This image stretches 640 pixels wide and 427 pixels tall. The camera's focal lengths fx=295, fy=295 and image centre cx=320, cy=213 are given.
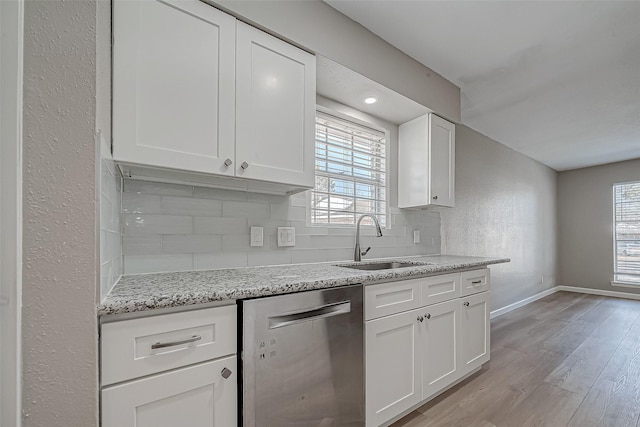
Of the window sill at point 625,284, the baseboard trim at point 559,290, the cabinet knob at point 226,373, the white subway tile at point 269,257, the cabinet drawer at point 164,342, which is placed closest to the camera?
the cabinet drawer at point 164,342

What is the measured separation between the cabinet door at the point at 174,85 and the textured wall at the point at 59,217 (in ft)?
1.12

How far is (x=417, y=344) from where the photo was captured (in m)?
1.73

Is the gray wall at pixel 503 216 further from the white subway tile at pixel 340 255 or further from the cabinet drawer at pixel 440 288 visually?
the white subway tile at pixel 340 255

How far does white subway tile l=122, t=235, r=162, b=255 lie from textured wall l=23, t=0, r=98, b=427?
2.06ft

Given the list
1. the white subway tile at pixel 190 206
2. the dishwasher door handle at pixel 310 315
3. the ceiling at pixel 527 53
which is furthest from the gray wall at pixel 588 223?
the white subway tile at pixel 190 206

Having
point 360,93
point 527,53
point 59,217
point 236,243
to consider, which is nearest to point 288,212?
point 236,243

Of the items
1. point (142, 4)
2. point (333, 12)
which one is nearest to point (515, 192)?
point (333, 12)

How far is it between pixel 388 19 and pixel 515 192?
382cm

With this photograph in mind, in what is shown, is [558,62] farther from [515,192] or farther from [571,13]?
[515,192]

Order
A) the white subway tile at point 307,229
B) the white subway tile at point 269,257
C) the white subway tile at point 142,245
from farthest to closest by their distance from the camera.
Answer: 1. the white subway tile at point 307,229
2. the white subway tile at point 269,257
3. the white subway tile at point 142,245

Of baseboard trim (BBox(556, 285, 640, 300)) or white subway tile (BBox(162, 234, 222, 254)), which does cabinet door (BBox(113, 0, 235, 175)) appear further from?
baseboard trim (BBox(556, 285, 640, 300))

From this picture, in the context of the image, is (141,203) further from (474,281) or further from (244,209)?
(474,281)

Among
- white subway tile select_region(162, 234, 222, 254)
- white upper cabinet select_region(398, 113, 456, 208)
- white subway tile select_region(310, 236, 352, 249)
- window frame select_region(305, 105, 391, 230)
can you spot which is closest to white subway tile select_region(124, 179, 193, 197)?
white subway tile select_region(162, 234, 222, 254)

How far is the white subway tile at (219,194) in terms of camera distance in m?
1.57
